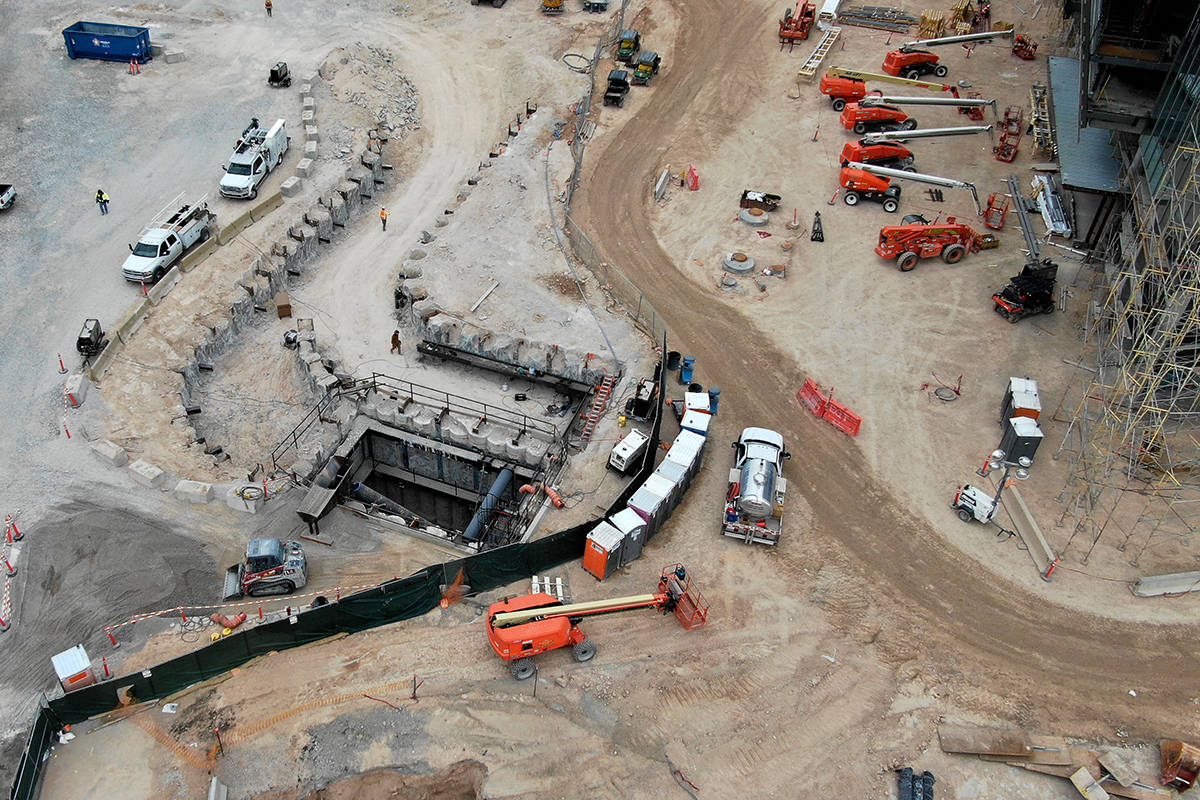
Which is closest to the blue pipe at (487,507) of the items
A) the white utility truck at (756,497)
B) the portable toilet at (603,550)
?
the portable toilet at (603,550)

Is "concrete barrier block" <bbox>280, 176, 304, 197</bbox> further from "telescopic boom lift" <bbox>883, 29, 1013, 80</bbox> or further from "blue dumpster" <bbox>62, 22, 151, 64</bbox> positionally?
"telescopic boom lift" <bbox>883, 29, 1013, 80</bbox>

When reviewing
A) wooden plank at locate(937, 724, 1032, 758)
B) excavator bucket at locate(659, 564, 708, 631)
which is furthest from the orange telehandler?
wooden plank at locate(937, 724, 1032, 758)

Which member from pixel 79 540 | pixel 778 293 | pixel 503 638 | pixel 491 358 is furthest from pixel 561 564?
pixel 778 293

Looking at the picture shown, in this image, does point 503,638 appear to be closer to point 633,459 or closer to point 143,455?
point 633,459

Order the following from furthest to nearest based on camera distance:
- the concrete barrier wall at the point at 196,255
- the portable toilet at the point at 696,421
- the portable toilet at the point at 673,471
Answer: the concrete barrier wall at the point at 196,255 → the portable toilet at the point at 696,421 → the portable toilet at the point at 673,471

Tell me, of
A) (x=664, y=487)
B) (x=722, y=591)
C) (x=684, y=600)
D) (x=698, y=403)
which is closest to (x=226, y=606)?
(x=684, y=600)

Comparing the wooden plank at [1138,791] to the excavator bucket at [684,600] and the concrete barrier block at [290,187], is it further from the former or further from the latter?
the concrete barrier block at [290,187]
